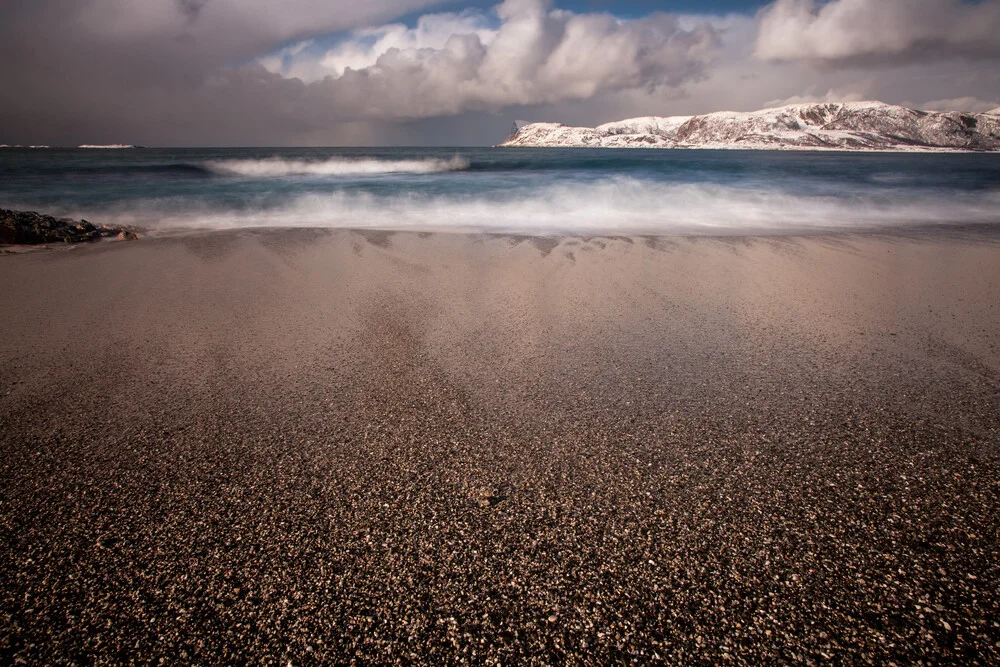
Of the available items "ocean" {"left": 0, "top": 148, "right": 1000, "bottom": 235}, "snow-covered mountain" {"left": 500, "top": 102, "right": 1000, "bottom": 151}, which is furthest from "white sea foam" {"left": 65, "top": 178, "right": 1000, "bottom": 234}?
"snow-covered mountain" {"left": 500, "top": 102, "right": 1000, "bottom": 151}

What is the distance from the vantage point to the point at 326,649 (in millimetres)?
1058

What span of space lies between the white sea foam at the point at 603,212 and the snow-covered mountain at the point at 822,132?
128 m

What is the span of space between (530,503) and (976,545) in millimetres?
1279

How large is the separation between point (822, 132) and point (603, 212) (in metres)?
170

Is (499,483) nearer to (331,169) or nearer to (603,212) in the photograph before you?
(603,212)

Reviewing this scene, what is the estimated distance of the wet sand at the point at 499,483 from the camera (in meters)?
1.11

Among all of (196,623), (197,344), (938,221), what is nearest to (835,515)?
(196,623)

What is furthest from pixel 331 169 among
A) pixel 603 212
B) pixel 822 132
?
pixel 822 132

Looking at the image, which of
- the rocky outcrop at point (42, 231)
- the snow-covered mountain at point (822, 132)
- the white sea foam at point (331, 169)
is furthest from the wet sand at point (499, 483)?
the snow-covered mountain at point (822, 132)

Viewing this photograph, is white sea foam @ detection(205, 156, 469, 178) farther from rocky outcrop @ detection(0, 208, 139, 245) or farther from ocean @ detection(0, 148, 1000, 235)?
rocky outcrop @ detection(0, 208, 139, 245)

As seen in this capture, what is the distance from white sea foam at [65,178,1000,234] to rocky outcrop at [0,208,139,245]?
1414 millimetres

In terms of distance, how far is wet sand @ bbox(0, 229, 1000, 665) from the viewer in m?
1.11

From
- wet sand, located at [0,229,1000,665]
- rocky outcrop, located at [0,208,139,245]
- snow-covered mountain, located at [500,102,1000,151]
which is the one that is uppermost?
snow-covered mountain, located at [500,102,1000,151]

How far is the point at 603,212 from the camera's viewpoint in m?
9.44
